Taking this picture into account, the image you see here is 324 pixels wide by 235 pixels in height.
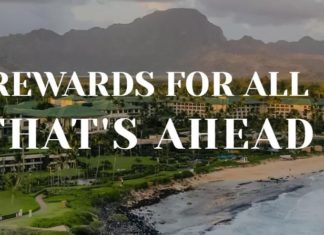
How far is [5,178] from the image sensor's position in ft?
206

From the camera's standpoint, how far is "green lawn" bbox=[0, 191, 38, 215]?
5347 centimetres

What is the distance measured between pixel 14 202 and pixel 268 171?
40.9m

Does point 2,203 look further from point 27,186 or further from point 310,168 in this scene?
point 310,168

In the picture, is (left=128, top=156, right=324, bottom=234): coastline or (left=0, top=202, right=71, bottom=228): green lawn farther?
(left=128, top=156, right=324, bottom=234): coastline

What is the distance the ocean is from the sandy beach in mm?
2873

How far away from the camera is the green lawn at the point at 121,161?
81.1 meters

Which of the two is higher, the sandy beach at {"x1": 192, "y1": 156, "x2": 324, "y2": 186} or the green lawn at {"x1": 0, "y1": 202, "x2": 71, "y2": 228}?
the sandy beach at {"x1": 192, "y1": 156, "x2": 324, "y2": 186}

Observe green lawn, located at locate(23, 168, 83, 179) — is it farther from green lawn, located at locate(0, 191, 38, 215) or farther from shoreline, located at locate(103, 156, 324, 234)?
green lawn, located at locate(0, 191, 38, 215)

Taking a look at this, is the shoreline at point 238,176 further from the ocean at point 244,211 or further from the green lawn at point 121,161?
the green lawn at point 121,161

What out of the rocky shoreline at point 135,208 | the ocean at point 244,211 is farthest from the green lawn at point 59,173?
the ocean at point 244,211

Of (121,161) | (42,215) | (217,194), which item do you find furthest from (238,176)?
(42,215)

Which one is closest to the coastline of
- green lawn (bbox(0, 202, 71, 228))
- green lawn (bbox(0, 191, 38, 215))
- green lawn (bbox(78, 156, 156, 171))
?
green lawn (bbox(0, 202, 71, 228))

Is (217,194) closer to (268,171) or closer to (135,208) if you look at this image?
(135,208)

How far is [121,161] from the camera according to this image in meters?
85.3
